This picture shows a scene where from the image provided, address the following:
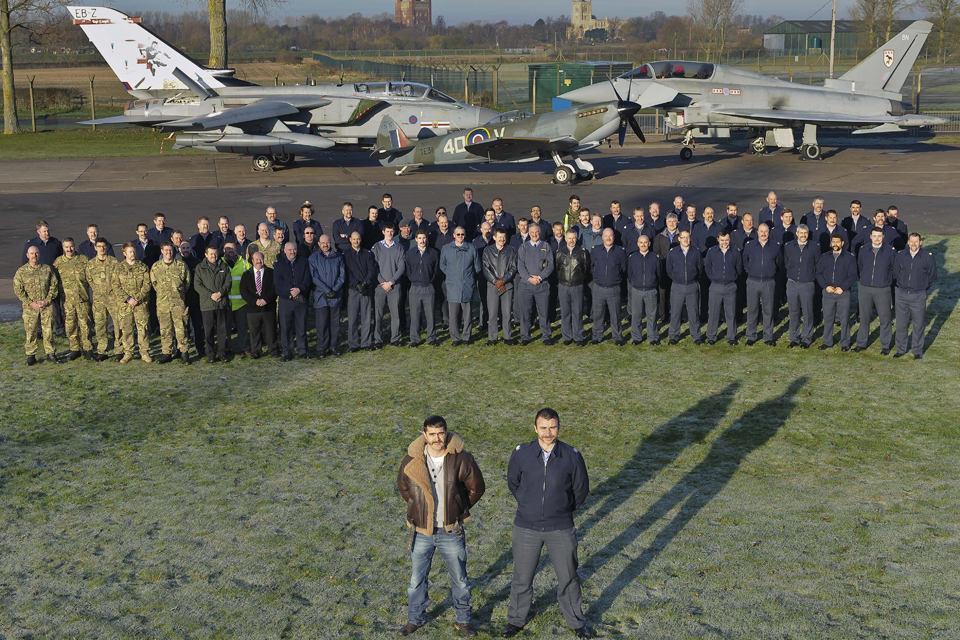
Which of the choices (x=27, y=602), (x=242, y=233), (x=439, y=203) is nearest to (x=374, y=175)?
(x=439, y=203)

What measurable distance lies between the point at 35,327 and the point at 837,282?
10357 mm


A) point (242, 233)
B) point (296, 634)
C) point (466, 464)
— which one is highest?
point (242, 233)

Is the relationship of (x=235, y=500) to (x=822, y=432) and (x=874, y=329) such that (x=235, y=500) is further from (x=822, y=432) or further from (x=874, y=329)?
(x=874, y=329)

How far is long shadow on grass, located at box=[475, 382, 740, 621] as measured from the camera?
647 cm

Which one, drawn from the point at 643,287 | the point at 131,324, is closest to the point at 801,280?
the point at 643,287

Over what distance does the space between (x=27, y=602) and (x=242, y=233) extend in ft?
22.2

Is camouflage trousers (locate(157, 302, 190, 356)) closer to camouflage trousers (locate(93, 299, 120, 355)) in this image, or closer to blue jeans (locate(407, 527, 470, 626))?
camouflage trousers (locate(93, 299, 120, 355))

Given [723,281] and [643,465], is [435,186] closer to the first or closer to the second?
[723,281]

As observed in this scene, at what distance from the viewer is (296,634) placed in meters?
5.73

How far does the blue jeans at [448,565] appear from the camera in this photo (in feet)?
18.7

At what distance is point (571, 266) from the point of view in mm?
11883

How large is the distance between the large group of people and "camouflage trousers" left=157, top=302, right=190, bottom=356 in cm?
2

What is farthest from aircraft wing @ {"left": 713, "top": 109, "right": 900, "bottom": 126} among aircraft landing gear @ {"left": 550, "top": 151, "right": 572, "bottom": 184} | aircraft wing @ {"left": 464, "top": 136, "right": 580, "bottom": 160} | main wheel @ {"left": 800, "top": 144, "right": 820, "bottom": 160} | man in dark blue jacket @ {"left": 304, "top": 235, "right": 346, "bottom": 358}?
man in dark blue jacket @ {"left": 304, "top": 235, "right": 346, "bottom": 358}

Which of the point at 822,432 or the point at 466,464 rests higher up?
the point at 466,464
